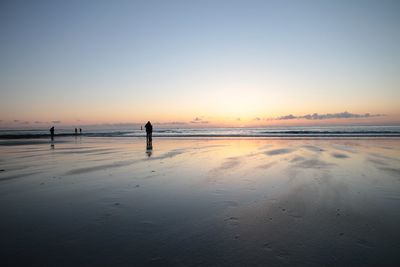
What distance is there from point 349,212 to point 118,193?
18.3 feet

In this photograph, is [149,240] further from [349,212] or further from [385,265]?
[349,212]

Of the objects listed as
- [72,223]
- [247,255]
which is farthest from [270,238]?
[72,223]

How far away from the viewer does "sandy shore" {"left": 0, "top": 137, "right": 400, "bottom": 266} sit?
3.44 meters

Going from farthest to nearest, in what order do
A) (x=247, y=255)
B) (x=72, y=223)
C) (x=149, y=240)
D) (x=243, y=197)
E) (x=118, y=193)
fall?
→ (x=118, y=193) → (x=243, y=197) → (x=72, y=223) → (x=149, y=240) → (x=247, y=255)

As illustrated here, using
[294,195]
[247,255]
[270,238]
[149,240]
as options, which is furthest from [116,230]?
[294,195]

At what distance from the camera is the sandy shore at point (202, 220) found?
135 inches

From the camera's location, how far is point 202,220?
482 cm

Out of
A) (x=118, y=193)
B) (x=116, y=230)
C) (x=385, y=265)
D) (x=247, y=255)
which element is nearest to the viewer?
(x=385, y=265)

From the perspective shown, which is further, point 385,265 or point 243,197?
point 243,197

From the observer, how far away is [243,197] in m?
6.31

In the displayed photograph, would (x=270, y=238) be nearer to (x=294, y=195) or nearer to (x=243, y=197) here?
(x=243, y=197)

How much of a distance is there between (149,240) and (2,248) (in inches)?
83.4

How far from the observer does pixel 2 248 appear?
3670 millimetres

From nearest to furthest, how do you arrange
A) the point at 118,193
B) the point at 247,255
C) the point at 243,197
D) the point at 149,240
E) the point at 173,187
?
the point at 247,255 < the point at 149,240 < the point at 243,197 < the point at 118,193 < the point at 173,187
